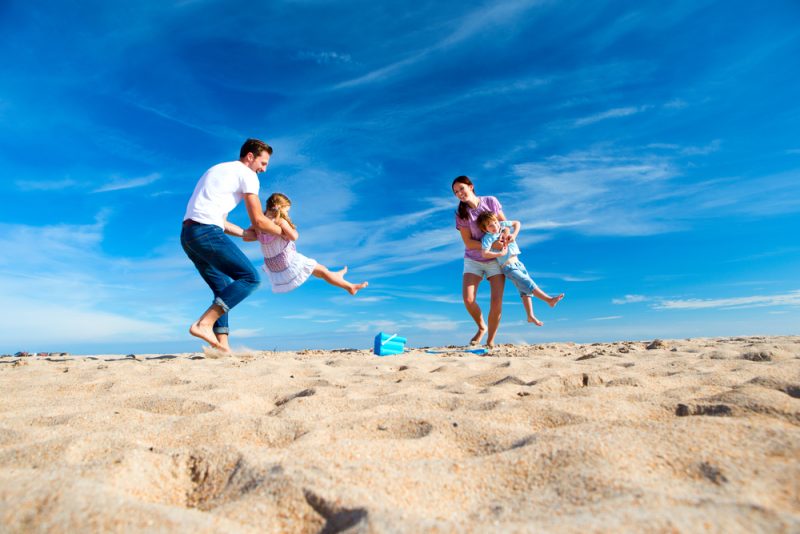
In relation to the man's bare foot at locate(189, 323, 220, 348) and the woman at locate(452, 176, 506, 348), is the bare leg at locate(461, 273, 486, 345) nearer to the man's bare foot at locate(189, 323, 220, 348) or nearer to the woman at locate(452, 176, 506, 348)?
the woman at locate(452, 176, 506, 348)

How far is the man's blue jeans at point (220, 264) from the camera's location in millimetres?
4672

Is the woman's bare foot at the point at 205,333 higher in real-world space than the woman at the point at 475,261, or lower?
lower

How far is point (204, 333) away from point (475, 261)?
364cm

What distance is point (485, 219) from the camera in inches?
245

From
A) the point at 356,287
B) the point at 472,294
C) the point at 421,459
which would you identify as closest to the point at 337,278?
the point at 356,287

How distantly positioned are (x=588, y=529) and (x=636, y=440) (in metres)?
0.61

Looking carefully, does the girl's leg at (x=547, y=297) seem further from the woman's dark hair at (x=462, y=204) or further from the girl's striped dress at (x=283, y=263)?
the girl's striped dress at (x=283, y=263)

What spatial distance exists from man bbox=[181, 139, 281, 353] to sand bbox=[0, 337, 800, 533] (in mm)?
2142

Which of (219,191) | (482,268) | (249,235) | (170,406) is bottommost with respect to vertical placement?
(170,406)

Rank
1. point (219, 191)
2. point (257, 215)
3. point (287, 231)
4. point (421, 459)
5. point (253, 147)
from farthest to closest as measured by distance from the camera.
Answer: point (287, 231) < point (253, 147) < point (257, 215) < point (219, 191) < point (421, 459)

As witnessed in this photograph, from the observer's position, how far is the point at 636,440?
1.50m

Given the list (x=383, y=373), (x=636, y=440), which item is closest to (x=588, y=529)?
(x=636, y=440)

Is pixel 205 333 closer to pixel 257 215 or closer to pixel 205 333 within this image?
pixel 205 333

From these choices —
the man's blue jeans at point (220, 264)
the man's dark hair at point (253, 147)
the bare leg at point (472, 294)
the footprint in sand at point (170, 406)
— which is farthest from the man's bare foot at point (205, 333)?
the bare leg at point (472, 294)
